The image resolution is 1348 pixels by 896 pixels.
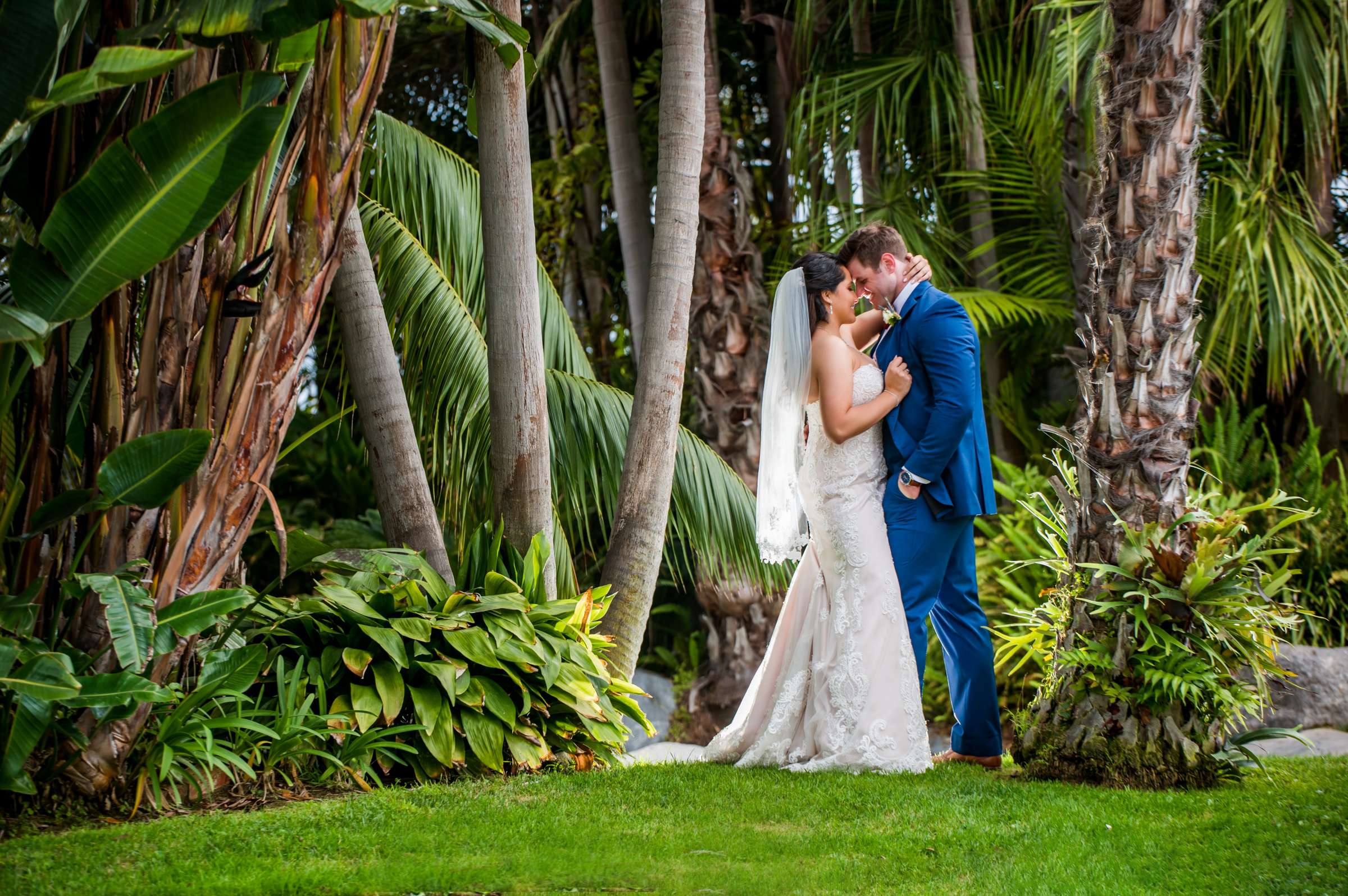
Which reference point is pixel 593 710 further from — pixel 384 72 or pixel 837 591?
pixel 384 72

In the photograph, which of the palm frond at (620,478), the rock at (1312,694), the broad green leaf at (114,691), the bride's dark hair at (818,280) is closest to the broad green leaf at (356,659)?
the broad green leaf at (114,691)

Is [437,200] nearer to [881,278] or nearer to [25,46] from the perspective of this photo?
[881,278]

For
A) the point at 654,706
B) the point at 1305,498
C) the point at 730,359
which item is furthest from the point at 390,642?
the point at 1305,498

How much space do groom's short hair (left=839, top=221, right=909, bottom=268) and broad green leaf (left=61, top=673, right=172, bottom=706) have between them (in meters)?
3.34

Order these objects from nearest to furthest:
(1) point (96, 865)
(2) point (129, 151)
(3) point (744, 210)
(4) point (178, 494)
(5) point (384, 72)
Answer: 1. (1) point (96, 865)
2. (2) point (129, 151)
3. (4) point (178, 494)
4. (5) point (384, 72)
5. (3) point (744, 210)

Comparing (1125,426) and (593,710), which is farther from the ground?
(1125,426)

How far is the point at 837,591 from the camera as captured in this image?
192 inches

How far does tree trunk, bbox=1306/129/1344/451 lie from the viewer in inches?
329

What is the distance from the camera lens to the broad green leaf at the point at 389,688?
4324mm

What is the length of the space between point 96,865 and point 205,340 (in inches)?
68.8

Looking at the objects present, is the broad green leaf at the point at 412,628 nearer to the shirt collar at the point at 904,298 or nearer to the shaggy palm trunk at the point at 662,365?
the shaggy palm trunk at the point at 662,365

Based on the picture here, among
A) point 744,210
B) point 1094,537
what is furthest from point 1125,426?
point 744,210

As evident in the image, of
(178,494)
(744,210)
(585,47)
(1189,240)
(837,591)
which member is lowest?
(837,591)

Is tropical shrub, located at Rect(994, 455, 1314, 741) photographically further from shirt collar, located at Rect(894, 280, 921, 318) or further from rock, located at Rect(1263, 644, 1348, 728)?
rock, located at Rect(1263, 644, 1348, 728)
